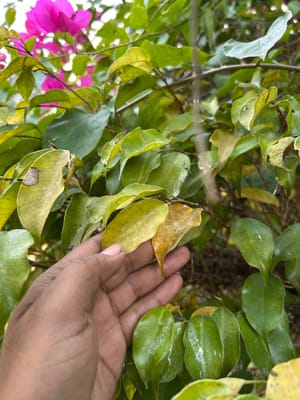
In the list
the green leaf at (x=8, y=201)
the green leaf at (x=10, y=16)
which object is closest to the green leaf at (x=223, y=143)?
the green leaf at (x=8, y=201)

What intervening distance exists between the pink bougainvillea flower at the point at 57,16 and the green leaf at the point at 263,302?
573mm

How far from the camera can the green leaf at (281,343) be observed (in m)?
0.60

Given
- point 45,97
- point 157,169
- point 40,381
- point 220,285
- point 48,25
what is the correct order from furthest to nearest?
point 220,285, point 48,25, point 45,97, point 157,169, point 40,381

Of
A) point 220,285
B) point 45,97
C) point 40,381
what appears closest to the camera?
point 40,381

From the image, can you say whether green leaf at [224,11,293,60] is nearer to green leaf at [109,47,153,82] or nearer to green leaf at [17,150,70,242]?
green leaf at [109,47,153,82]

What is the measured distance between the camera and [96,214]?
0.62 meters

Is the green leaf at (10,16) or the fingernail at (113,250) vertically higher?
the green leaf at (10,16)

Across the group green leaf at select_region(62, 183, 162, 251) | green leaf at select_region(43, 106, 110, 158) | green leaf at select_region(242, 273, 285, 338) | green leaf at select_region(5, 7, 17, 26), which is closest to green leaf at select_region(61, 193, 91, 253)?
green leaf at select_region(62, 183, 162, 251)

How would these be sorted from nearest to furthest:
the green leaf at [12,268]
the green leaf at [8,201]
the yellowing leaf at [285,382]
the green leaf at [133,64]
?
the yellowing leaf at [285,382] → the green leaf at [12,268] → the green leaf at [8,201] → the green leaf at [133,64]

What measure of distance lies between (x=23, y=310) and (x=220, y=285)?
0.53m

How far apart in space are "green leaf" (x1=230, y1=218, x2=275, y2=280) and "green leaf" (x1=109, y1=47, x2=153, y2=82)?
0.90ft

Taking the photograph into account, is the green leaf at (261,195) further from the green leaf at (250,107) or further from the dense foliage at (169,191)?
the green leaf at (250,107)

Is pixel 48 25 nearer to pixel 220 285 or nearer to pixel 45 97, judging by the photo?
pixel 45 97

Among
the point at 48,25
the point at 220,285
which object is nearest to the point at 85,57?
the point at 48,25
